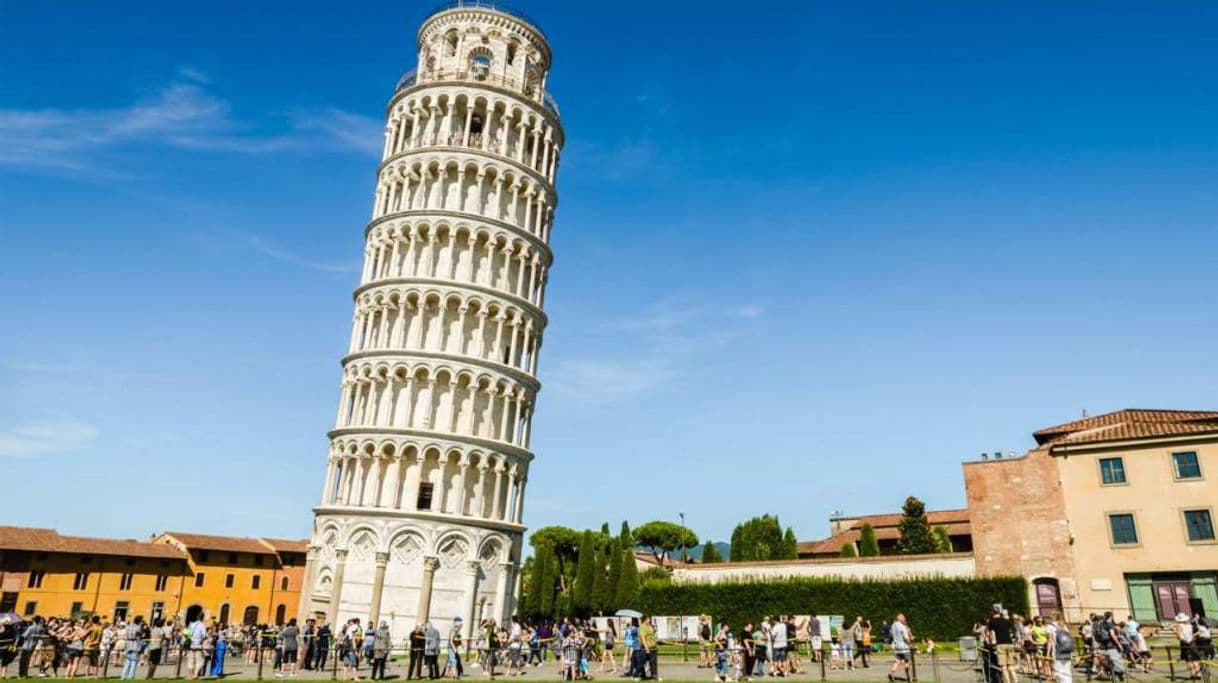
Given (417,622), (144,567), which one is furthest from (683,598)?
(144,567)

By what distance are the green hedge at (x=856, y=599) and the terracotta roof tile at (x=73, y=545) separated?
50.2 m

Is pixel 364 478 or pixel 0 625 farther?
pixel 364 478

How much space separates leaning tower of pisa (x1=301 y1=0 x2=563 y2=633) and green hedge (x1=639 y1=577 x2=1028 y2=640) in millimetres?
10145

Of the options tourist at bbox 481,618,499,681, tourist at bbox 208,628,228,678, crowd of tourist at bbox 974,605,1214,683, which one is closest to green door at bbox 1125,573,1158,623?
crowd of tourist at bbox 974,605,1214,683

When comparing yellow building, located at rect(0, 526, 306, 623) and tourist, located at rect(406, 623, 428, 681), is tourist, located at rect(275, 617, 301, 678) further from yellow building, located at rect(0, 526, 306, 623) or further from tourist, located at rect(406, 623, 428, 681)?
yellow building, located at rect(0, 526, 306, 623)

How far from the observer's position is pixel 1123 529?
3712cm

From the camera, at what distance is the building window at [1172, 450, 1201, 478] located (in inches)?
1442

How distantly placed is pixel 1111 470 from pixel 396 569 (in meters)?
35.6

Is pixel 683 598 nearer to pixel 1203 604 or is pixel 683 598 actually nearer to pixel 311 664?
pixel 311 664

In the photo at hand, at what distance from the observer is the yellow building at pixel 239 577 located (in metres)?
72.2

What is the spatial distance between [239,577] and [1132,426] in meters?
75.2

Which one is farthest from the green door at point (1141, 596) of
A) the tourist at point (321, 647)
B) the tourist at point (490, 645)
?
the tourist at point (321, 647)

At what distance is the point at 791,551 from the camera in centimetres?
6494

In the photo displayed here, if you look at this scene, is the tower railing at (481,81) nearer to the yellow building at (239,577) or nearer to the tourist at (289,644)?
the tourist at (289,644)
